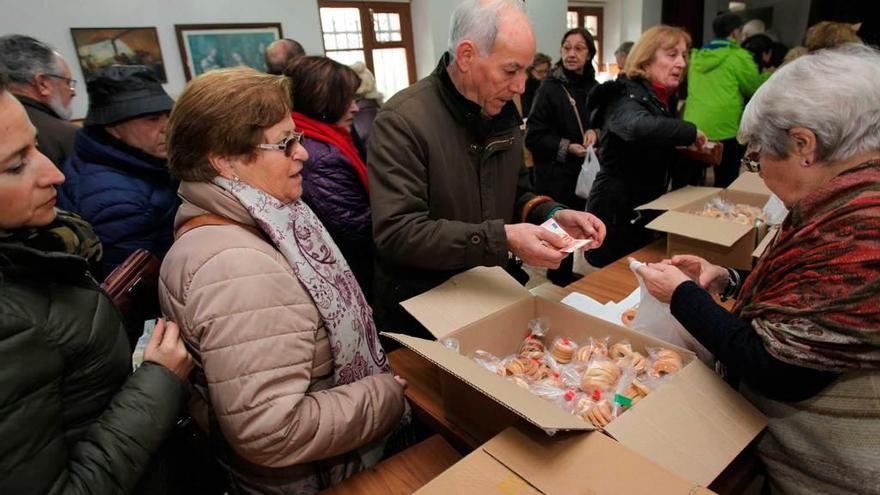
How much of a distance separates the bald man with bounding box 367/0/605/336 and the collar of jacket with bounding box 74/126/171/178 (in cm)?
82

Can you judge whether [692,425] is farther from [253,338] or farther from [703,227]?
[703,227]

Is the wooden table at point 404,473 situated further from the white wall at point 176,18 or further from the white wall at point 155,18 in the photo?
the white wall at point 155,18

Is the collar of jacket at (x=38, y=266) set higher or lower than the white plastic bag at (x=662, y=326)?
higher

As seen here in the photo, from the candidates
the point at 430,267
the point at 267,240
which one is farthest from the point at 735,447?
the point at 267,240

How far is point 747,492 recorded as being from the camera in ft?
3.61

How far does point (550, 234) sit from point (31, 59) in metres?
2.43

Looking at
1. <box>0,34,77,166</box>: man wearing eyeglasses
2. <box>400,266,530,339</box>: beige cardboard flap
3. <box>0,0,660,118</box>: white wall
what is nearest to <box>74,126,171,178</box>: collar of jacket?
<box>0,34,77,166</box>: man wearing eyeglasses

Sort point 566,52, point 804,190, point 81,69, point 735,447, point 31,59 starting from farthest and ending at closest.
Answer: point 81,69
point 566,52
point 31,59
point 804,190
point 735,447

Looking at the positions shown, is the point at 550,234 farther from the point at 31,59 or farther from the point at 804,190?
the point at 31,59

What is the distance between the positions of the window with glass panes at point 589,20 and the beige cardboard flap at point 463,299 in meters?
9.32

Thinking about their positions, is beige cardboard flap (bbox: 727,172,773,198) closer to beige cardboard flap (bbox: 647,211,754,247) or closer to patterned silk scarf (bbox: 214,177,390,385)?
beige cardboard flap (bbox: 647,211,754,247)

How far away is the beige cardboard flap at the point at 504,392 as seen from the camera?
83cm

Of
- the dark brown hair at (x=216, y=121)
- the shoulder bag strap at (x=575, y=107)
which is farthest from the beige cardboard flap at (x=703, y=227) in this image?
the shoulder bag strap at (x=575, y=107)

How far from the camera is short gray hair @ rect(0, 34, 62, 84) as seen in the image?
7.27 feet
